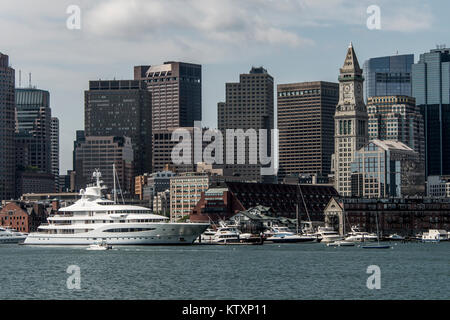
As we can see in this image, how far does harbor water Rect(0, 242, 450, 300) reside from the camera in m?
83.4

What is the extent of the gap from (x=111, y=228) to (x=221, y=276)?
70.3m

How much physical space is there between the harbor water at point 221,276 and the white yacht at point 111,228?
70.8 ft

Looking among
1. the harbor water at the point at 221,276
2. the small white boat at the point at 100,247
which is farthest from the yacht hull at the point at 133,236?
the harbor water at the point at 221,276

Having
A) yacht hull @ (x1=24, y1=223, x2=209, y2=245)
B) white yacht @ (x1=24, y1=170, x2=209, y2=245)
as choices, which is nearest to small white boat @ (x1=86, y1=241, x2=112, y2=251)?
yacht hull @ (x1=24, y1=223, x2=209, y2=245)

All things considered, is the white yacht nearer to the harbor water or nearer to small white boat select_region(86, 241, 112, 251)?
small white boat select_region(86, 241, 112, 251)

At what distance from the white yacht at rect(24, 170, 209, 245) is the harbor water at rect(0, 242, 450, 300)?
21.6 metres

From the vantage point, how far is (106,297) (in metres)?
81.1

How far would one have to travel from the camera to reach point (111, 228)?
168m

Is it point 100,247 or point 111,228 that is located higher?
point 111,228

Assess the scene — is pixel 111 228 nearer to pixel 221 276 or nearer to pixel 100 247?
pixel 100 247

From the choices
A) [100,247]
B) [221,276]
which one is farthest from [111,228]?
[221,276]

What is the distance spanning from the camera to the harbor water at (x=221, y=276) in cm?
8338

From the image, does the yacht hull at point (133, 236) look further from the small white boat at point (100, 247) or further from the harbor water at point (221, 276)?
the harbor water at point (221, 276)
